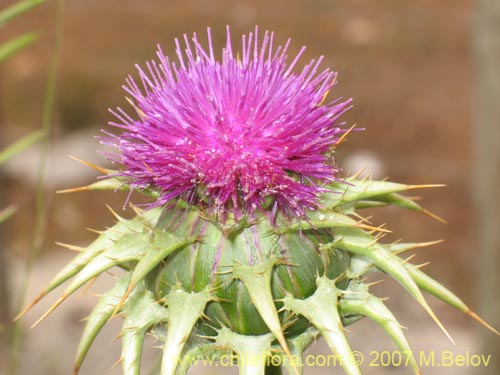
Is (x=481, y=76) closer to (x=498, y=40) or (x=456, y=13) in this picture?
(x=498, y=40)

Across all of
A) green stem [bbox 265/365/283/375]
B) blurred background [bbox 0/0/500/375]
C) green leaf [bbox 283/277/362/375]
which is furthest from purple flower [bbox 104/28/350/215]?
blurred background [bbox 0/0/500/375]

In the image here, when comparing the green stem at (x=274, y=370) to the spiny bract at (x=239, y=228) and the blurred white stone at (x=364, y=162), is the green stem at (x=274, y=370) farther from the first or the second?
the blurred white stone at (x=364, y=162)

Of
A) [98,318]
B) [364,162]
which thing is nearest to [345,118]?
[364,162]

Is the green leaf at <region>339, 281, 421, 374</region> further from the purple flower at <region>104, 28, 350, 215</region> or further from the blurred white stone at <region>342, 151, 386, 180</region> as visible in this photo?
the blurred white stone at <region>342, 151, 386, 180</region>

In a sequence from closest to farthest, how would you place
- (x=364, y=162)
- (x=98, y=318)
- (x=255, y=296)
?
(x=255, y=296), (x=98, y=318), (x=364, y=162)

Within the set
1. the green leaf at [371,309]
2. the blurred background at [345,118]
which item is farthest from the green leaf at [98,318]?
the blurred background at [345,118]

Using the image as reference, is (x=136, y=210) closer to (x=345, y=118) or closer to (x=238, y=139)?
(x=238, y=139)
